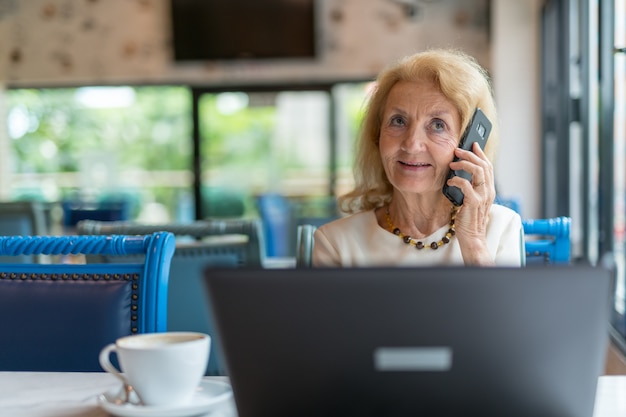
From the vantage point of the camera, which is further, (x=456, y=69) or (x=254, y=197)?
(x=254, y=197)

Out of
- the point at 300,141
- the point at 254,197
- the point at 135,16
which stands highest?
the point at 135,16

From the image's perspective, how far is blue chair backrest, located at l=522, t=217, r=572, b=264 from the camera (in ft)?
5.80

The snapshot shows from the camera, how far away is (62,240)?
160cm

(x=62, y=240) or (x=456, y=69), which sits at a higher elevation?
(x=456, y=69)

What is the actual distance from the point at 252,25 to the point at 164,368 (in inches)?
227

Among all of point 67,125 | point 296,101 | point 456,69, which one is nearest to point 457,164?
point 456,69

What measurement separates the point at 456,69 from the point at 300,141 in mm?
5121

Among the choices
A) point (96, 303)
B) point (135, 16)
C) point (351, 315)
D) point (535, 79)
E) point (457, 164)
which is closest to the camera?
point (351, 315)

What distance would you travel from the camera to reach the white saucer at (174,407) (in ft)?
3.41

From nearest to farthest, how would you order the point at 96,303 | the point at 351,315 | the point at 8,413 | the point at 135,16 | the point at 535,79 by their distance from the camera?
the point at 351,315
the point at 8,413
the point at 96,303
the point at 535,79
the point at 135,16

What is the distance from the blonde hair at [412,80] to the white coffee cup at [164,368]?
87 centimetres

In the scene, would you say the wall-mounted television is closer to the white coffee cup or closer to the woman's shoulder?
the woman's shoulder

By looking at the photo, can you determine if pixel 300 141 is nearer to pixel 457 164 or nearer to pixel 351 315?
pixel 457 164

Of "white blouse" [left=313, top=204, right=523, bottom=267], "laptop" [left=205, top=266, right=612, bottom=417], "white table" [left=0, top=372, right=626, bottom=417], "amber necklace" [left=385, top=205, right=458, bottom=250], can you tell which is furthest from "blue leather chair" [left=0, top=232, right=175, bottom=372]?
"laptop" [left=205, top=266, right=612, bottom=417]
